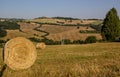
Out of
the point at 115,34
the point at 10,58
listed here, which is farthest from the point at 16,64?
the point at 115,34

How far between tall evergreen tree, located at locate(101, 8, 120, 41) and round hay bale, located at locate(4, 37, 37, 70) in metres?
59.9

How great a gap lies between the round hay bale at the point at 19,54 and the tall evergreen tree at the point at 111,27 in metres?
59.9

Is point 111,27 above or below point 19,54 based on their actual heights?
below

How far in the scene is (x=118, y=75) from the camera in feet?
37.4

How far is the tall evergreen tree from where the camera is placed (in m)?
74.7

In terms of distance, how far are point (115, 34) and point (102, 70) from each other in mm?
63580

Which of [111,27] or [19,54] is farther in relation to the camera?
[111,27]

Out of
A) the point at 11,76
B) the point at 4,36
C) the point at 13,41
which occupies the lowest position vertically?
the point at 4,36

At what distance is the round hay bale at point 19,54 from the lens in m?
14.1

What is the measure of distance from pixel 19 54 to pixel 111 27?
62.3 m

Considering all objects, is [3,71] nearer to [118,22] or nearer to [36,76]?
[36,76]

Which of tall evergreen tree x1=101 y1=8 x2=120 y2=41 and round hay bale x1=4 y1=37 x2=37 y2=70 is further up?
round hay bale x1=4 y1=37 x2=37 y2=70

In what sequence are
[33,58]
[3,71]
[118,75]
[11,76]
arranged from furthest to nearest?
[33,58] < [3,71] < [11,76] < [118,75]

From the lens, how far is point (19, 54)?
14922 millimetres
